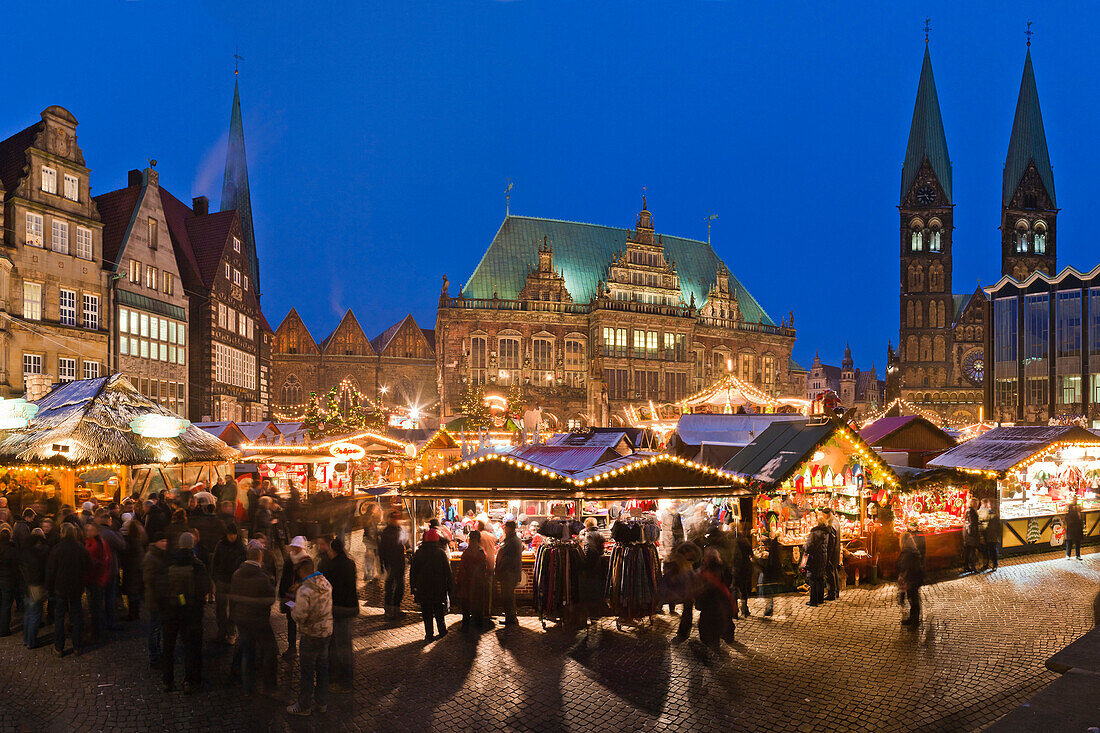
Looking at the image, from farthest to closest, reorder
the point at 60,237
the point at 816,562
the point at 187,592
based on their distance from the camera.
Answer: the point at 60,237, the point at 816,562, the point at 187,592

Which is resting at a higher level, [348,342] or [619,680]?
[348,342]

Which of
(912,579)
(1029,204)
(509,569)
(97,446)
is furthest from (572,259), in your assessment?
(912,579)

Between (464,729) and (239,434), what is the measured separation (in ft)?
69.4

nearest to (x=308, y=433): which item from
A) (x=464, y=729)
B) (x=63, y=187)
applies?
(x=63, y=187)

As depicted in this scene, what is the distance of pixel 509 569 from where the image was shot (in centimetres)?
1020

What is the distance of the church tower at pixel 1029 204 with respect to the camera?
2466 inches

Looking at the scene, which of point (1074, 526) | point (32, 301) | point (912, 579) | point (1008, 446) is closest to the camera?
point (912, 579)

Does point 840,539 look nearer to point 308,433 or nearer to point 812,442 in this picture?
point 812,442

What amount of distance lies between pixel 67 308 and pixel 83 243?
2.47m

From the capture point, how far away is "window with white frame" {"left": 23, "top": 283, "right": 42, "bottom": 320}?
899 inches

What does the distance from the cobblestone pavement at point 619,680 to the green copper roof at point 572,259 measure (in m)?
41.5

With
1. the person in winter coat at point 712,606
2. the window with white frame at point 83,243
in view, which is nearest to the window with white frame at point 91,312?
the window with white frame at point 83,243

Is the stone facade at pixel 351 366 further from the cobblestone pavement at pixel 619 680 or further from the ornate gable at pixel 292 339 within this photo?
the cobblestone pavement at pixel 619 680

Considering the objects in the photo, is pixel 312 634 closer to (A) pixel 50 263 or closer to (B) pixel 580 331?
(A) pixel 50 263
